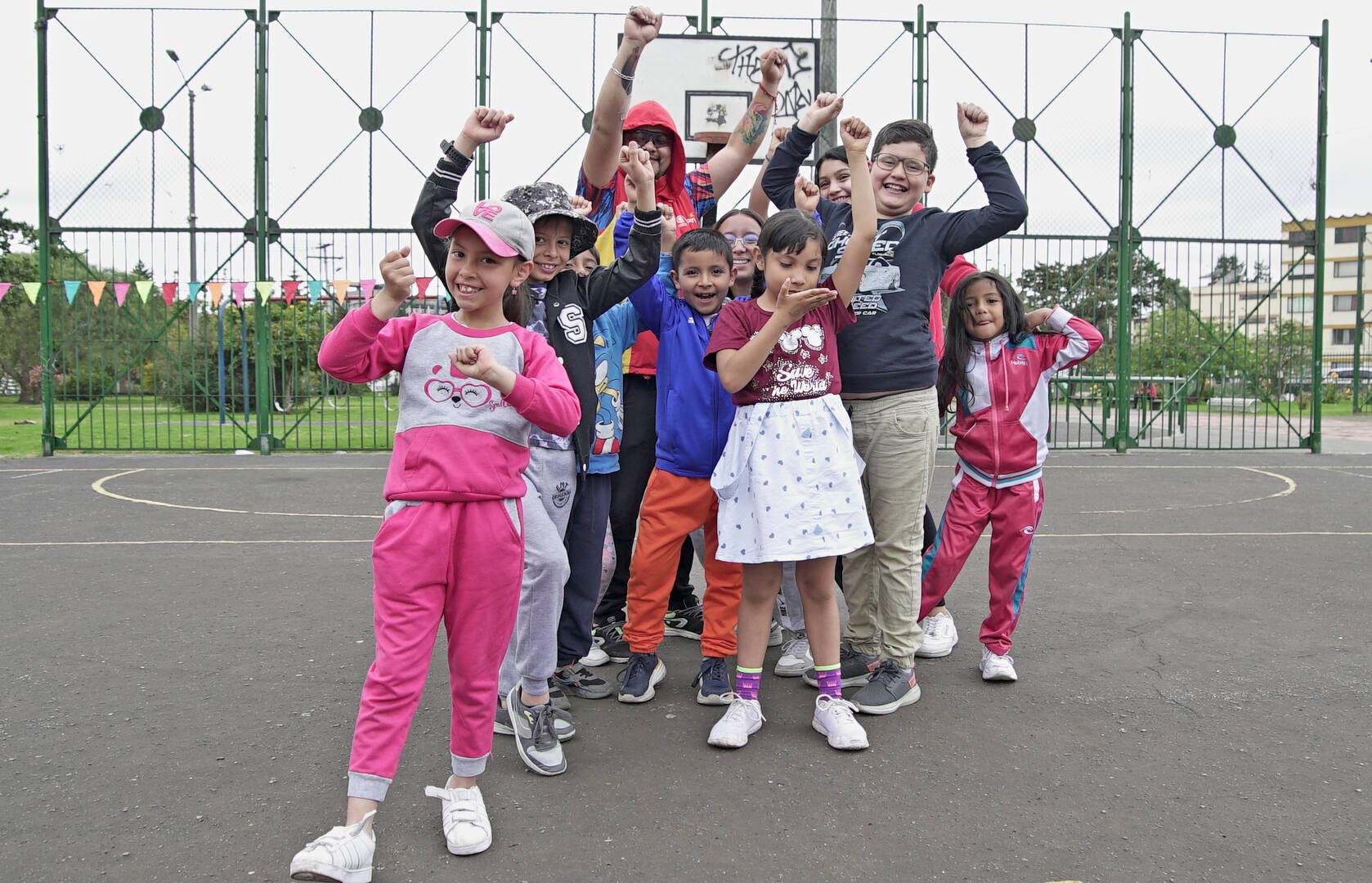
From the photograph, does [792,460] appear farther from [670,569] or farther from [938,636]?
[938,636]

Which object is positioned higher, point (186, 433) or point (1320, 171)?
point (1320, 171)

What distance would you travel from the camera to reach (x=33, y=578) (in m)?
5.34

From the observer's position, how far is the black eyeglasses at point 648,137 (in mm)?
3820

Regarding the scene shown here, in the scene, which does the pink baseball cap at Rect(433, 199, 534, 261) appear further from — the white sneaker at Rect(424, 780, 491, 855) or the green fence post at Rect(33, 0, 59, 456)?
the green fence post at Rect(33, 0, 59, 456)

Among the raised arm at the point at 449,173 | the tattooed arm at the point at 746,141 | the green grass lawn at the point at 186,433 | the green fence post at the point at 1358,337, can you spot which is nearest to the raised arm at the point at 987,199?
the tattooed arm at the point at 746,141

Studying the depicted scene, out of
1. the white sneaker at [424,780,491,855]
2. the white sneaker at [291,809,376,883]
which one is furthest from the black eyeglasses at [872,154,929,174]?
the white sneaker at [291,809,376,883]

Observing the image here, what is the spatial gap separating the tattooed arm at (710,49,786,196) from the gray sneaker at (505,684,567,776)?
Result: 2.28 metres

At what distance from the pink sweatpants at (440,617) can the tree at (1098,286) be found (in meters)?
12.1

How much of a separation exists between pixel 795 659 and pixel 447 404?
192 cm

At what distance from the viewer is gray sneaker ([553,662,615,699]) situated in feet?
11.8

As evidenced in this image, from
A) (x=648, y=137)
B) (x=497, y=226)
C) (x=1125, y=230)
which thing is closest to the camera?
(x=497, y=226)

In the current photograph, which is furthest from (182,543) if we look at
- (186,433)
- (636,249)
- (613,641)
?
(186,433)

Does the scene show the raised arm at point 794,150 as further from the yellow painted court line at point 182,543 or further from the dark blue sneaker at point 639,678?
the yellow painted court line at point 182,543

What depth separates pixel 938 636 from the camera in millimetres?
4203
